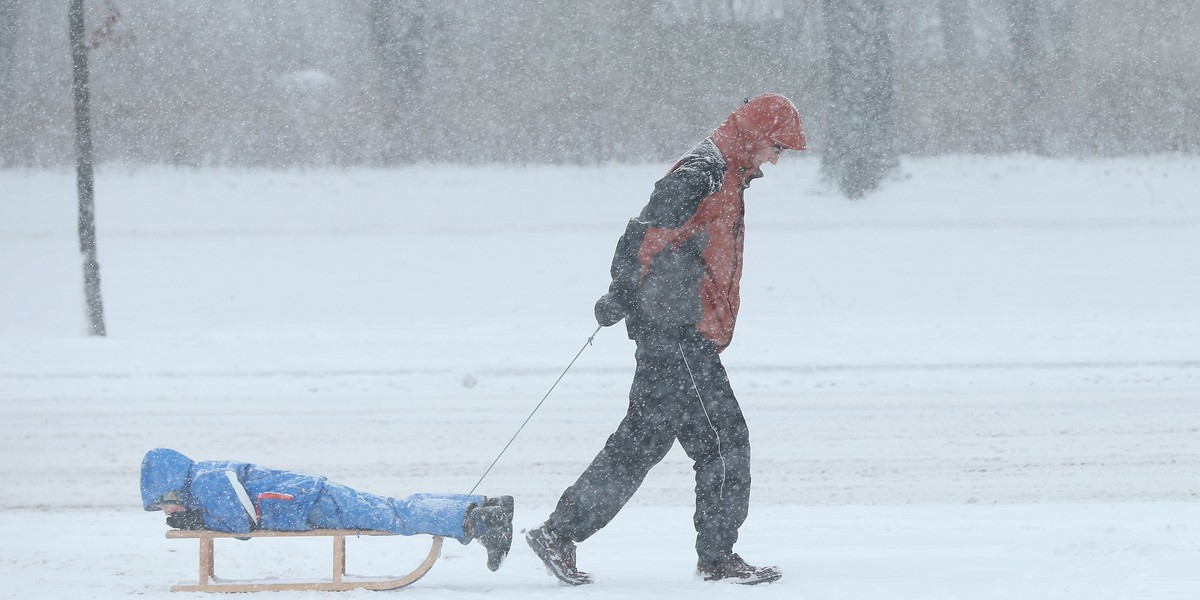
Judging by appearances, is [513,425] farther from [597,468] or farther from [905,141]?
[905,141]

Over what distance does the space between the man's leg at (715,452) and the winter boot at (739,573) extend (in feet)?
0.08

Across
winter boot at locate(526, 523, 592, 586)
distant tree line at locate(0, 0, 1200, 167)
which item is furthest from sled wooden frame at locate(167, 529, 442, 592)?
distant tree line at locate(0, 0, 1200, 167)

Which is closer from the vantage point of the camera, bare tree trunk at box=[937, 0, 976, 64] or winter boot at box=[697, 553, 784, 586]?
winter boot at box=[697, 553, 784, 586]

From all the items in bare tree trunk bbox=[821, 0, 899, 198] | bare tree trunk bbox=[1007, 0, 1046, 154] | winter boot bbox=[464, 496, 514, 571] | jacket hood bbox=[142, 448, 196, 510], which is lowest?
winter boot bbox=[464, 496, 514, 571]

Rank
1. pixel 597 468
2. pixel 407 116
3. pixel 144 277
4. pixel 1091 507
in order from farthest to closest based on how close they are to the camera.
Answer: pixel 407 116 < pixel 144 277 < pixel 1091 507 < pixel 597 468

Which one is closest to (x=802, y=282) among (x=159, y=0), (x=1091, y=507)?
(x=1091, y=507)

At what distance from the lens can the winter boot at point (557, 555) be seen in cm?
405

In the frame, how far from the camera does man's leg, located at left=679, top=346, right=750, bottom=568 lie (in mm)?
3971

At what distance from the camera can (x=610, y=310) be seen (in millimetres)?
3922

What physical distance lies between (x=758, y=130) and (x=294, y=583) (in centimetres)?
210

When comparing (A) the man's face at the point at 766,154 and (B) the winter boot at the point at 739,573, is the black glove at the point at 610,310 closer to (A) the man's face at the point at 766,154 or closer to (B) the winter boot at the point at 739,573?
(A) the man's face at the point at 766,154

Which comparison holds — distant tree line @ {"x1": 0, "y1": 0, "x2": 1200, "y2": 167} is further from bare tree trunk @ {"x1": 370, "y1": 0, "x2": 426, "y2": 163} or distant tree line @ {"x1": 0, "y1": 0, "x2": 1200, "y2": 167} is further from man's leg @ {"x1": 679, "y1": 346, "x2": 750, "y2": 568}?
man's leg @ {"x1": 679, "y1": 346, "x2": 750, "y2": 568}

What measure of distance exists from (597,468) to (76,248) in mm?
15435

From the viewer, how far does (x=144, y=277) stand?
624 inches
